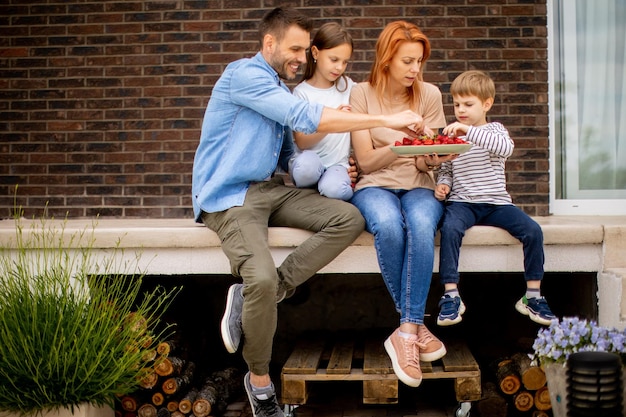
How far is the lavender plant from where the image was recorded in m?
3.07

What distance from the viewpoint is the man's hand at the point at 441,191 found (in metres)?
3.72

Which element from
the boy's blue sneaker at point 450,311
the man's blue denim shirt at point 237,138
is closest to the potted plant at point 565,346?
the boy's blue sneaker at point 450,311

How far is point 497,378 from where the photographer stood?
391 cm

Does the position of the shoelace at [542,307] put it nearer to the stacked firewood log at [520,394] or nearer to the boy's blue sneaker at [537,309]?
the boy's blue sneaker at [537,309]

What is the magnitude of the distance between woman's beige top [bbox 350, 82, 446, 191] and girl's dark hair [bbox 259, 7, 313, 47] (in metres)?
0.51

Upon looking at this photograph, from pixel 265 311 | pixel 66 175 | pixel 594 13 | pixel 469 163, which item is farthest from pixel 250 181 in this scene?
pixel 594 13

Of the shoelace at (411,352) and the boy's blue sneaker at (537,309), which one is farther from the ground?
the boy's blue sneaker at (537,309)

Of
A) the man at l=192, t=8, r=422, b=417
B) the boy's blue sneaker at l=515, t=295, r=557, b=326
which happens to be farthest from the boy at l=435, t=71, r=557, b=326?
the man at l=192, t=8, r=422, b=417

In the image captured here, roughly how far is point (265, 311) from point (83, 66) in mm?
2910

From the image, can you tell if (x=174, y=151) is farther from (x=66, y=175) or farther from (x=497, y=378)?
(x=497, y=378)

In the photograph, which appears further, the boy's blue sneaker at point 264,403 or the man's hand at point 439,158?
the man's hand at point 439,158

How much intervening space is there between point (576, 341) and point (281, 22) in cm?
205

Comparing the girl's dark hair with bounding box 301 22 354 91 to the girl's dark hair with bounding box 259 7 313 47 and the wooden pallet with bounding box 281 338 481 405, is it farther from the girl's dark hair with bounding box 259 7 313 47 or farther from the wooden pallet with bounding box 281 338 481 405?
Result: the wooden pallet with bounding box 281 338 481 405

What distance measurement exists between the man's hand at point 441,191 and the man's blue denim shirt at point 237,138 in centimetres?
87
